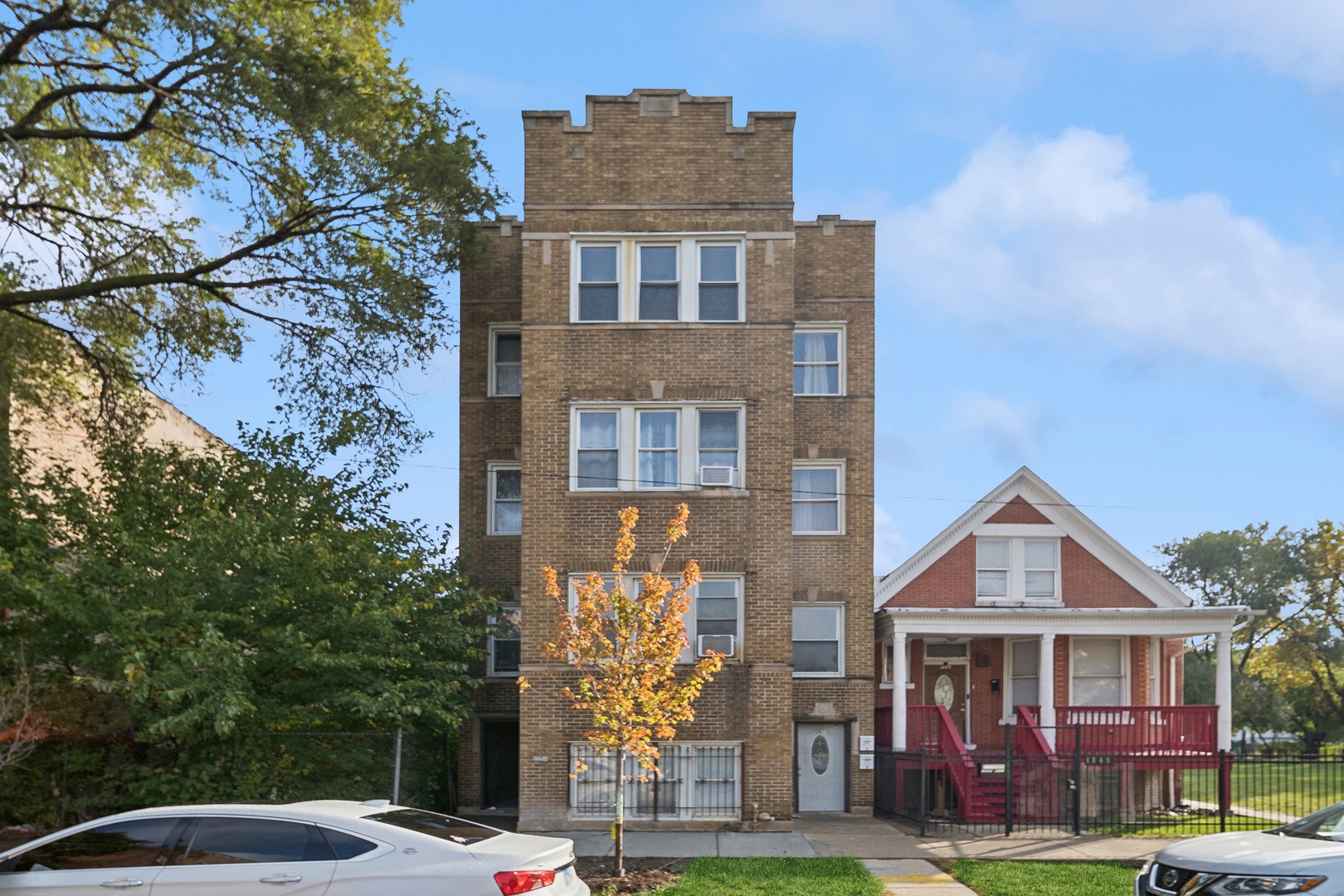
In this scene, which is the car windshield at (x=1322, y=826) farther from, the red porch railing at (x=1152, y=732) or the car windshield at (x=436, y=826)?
the red porch railing at (x=1152, y=732)

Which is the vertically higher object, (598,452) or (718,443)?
(718,443)

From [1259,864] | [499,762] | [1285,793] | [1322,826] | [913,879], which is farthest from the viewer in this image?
[1285,793]

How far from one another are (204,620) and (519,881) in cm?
800

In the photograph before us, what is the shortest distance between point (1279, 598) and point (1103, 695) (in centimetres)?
3398

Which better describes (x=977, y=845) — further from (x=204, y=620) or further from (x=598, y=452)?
(x=204, y=620)

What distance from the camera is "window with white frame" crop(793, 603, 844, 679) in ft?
78.4

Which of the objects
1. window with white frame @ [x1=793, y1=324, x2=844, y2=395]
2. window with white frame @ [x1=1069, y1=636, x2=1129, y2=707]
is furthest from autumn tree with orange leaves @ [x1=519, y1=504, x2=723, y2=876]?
window with white frame @ [x1=1069, y1=636, x2=1129, y2=707]

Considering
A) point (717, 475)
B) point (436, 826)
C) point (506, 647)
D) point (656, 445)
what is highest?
point (656, 445)

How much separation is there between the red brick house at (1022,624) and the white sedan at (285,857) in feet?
49.6

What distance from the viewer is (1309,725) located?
5009cm

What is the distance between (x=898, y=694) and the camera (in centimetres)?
2372

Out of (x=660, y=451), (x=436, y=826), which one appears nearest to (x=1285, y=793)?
(x=660, y=451)

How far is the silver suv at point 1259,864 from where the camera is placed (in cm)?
1006

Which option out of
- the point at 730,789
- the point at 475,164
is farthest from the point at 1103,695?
the point at 475,164
